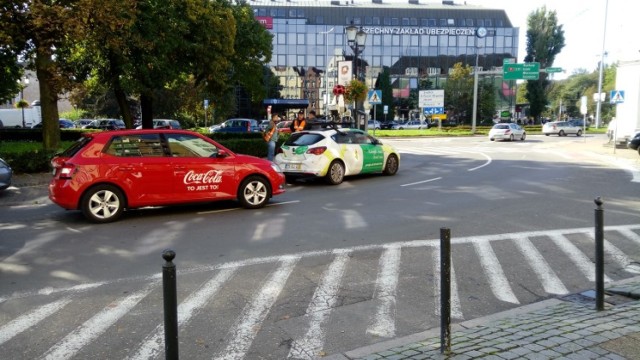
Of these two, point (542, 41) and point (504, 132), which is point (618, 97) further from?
point (542, 41)

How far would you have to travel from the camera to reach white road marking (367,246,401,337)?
4.67m

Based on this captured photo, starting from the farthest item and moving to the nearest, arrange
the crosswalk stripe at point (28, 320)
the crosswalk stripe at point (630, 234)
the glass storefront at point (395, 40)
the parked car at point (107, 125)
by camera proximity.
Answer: the glass storefront at point (395, 40) < the parked car at point (107, 125) < the crosswalk stripe at point (630, 234) < the crosswalk stripe at point (28, 320)

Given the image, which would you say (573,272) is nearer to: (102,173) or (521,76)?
(102,173)

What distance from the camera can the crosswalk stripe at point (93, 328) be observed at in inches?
163

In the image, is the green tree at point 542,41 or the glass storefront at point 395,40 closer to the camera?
the green tree at point 542,41

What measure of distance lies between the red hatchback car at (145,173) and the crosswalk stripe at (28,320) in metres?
4.05

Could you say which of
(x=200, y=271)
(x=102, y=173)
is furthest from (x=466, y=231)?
(x=102, y=173)

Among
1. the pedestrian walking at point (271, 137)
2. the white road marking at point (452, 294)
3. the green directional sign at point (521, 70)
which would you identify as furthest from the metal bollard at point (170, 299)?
the green directional sign at point (521, 70)

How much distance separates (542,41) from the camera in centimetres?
6838

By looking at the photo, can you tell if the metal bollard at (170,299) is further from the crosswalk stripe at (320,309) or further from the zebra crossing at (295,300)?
the crosswalk stripe at (320,309)

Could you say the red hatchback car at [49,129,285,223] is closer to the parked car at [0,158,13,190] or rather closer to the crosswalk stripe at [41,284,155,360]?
the parked car at [0,158,13,190]

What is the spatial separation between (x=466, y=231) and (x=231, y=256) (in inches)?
152

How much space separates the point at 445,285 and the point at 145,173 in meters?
6.85

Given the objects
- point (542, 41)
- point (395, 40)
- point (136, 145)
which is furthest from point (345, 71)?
point (395, 40)
